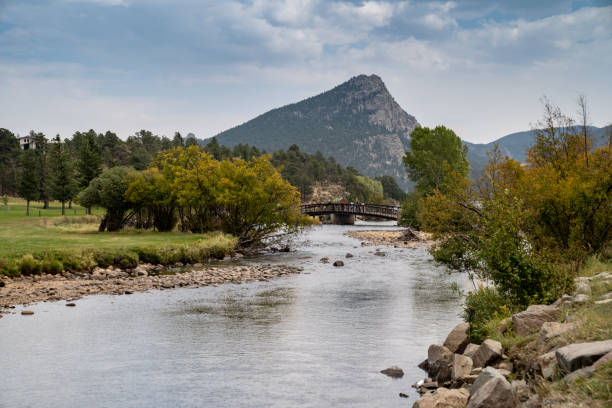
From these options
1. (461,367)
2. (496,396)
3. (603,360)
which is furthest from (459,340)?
(603,360)

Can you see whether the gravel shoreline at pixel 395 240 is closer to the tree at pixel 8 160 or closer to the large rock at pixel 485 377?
the large rock at pixel 485 377

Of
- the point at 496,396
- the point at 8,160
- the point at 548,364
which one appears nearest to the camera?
the point at 496,396

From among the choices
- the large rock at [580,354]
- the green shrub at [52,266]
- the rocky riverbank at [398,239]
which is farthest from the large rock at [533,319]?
the rocky riverbank at [398,239]

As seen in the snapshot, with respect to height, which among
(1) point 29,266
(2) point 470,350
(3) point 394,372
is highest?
(1) point 29,266

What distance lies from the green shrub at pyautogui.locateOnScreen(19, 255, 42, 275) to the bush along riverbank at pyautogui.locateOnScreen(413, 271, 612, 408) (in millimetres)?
23046

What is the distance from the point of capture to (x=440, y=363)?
525 inches

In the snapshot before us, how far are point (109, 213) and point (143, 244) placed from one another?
16.2m

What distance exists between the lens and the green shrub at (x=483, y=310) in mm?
14195

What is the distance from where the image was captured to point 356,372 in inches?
555

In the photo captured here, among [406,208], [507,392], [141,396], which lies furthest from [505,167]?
[406,208]

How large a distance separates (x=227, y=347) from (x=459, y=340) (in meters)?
7.43

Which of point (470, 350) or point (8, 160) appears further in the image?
point (8, 160)

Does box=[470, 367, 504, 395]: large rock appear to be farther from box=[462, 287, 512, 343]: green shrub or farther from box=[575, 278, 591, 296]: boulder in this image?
box=[575, 278, 591, 296]: boulder

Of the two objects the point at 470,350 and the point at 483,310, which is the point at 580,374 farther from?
the point at 483,310
